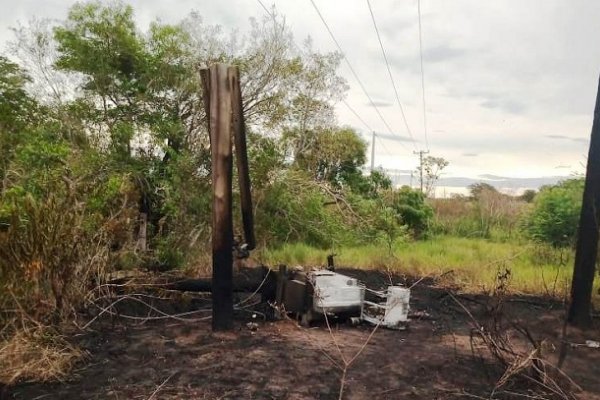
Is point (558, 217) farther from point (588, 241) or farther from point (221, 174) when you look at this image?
point (221, 174)

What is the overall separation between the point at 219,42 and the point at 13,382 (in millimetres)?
10910

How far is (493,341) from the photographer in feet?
14.4

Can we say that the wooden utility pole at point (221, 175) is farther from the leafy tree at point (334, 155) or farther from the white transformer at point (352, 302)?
the leafy tree at point (334, 155)

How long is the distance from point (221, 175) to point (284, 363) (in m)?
2.11

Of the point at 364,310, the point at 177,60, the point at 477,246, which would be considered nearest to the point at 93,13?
the point at 177,60

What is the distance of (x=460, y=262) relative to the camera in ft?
32.3

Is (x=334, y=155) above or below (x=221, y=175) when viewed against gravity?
above

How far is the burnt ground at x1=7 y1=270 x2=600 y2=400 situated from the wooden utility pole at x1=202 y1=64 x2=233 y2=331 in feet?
2.22

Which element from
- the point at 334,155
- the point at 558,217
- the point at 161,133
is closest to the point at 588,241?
the point at 558,217

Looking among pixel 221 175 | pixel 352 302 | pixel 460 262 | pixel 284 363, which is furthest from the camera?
pixel 460 262

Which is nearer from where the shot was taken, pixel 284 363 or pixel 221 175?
pixel 284 363

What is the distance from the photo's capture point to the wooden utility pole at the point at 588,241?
654 cm

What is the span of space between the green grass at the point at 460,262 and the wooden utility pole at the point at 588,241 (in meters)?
1.32

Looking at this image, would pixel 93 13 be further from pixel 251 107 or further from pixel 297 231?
pixel 297 231
